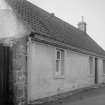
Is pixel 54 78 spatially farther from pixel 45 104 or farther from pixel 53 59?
pixel 45 104

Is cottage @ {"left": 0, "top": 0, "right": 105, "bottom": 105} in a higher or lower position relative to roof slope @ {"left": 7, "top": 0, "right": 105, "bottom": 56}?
lower

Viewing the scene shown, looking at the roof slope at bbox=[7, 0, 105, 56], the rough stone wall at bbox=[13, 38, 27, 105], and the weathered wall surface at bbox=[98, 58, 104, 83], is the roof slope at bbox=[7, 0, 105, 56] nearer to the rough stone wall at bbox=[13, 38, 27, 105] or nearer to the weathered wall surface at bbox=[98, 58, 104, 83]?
the rough stone wall at bbox=[13, 38, 27, 105]

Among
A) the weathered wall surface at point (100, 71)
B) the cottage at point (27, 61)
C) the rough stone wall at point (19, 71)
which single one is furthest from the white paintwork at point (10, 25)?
the weathered wall surface at point (100, 71)

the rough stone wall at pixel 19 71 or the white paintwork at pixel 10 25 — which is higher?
the white paintwork at pixel 10 25

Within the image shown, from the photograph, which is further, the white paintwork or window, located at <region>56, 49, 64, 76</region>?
window, located at <region>56, 49, 64, 76</region>

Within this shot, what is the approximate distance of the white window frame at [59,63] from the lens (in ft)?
35.2

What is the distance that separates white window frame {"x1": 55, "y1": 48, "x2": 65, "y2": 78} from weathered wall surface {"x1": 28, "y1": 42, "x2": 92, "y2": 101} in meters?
0.29

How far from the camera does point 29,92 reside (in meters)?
8.02

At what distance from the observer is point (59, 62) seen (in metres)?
10.8

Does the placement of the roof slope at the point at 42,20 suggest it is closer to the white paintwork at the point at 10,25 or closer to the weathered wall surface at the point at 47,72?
the white paintwork at the point at 10,25

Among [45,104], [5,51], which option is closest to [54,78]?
[45,104]

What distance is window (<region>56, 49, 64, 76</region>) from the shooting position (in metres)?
10.8

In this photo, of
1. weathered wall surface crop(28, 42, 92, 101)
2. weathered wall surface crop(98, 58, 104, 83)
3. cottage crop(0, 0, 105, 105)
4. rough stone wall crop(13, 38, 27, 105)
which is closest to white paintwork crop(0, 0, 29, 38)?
cottage crop(0, 0, 105, 105)

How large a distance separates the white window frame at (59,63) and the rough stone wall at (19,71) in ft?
10.4
